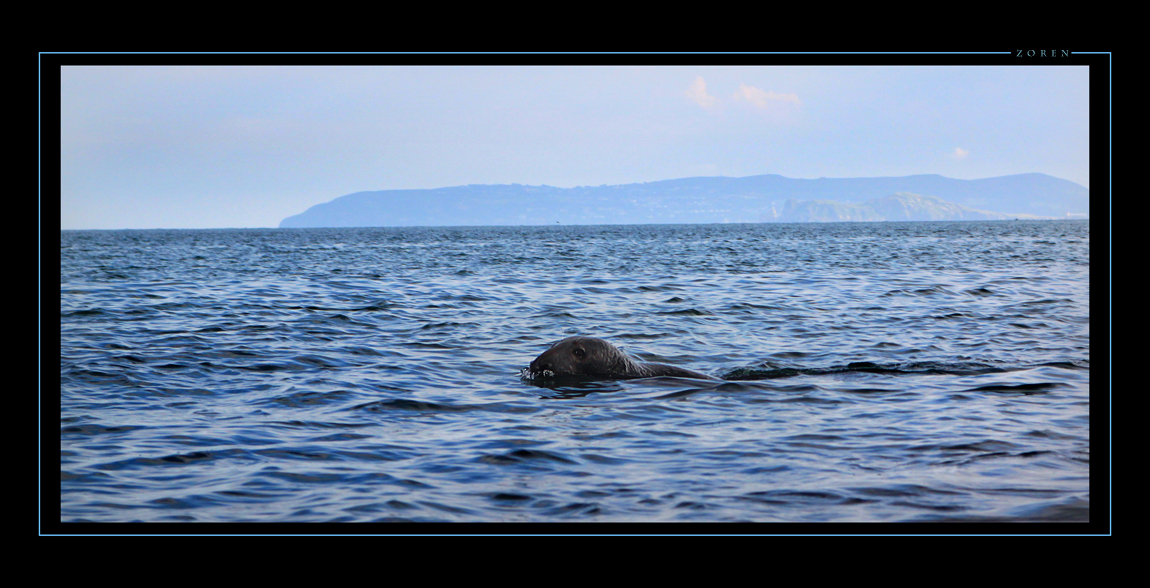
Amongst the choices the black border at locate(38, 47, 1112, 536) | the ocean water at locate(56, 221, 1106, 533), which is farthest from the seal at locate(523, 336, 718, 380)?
the black border at locate(38, 47, 1112, 536)

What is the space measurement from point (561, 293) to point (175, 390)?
43.4 feet

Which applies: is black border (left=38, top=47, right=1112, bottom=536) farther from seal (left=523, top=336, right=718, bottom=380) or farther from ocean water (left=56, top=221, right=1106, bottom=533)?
seal (left=523, top=336, right=718, bottom=380)

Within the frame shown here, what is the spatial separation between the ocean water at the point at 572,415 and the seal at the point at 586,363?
258 millimetres

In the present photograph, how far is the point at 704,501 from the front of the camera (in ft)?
19.0

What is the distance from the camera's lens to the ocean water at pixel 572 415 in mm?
5852

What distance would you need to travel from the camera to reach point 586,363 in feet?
33.9

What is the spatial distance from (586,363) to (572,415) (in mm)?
1871

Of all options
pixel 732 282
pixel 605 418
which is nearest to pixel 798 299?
pixel 732 282

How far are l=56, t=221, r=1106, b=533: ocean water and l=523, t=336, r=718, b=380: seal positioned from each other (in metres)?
0.26
